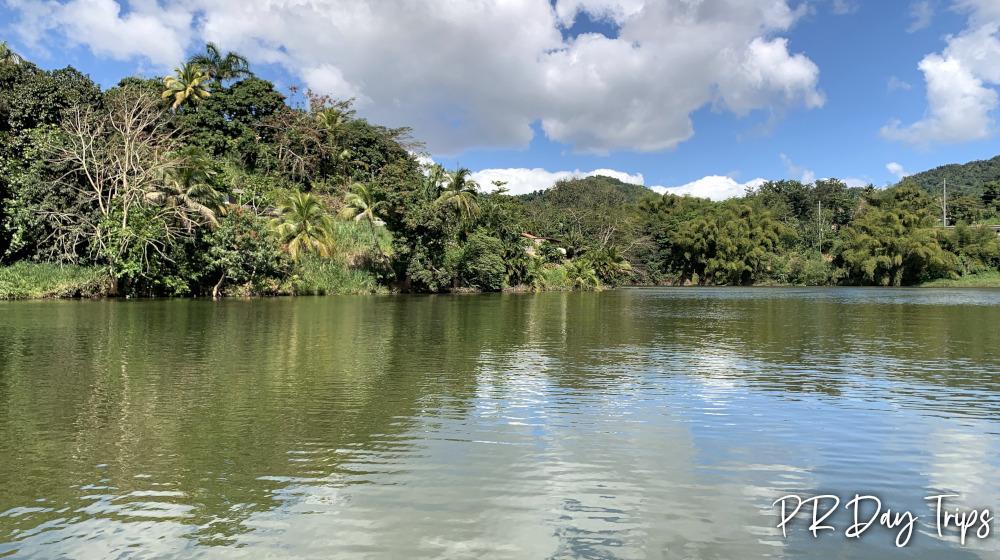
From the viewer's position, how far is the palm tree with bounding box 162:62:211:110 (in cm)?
4753

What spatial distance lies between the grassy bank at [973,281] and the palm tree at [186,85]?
72370 millimetres

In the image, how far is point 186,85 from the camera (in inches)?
1887

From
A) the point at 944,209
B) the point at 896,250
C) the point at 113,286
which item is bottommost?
the point at 113,286

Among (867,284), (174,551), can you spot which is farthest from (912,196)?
(174,551)

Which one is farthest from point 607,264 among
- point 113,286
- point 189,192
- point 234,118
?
point 113,286

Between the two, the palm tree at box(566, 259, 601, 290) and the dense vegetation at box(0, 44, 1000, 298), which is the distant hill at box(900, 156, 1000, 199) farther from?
the palm tree at box(566, 259, 601, 290)

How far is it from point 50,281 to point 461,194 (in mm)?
23612

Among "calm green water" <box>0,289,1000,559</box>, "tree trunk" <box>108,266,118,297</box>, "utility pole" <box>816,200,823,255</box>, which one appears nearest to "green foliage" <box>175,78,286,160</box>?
"tree trunk" <box>108,266,118,297</box>

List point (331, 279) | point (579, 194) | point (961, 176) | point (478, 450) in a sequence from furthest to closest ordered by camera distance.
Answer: point (961, 176) → point (579, 194) → point (331, 279) → point (478, 450)

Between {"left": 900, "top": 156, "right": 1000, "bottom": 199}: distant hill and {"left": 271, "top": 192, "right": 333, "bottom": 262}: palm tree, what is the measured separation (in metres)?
102

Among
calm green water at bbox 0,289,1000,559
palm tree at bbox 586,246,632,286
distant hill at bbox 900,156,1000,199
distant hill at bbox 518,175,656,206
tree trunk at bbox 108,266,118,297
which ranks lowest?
calm green water at bbox 0,289,1000,559

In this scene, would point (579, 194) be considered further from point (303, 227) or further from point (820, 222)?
point (303, 227)

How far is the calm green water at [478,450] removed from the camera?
4223mm

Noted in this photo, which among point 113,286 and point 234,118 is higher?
point 234,118
